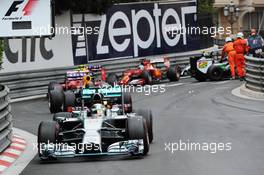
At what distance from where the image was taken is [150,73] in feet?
87.6

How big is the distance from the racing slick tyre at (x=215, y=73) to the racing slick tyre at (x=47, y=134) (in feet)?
51.6

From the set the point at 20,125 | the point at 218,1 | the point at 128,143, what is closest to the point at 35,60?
the point at 20,125

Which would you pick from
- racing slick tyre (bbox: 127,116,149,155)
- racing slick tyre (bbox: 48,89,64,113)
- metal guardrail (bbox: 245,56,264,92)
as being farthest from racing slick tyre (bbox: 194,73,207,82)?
racing slick tyre (bbox: 127,116,149,155)

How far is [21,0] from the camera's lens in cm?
2408

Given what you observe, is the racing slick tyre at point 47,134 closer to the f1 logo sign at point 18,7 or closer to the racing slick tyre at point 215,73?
the f1 logo sign at point 18,7

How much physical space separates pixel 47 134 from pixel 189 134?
3.43m

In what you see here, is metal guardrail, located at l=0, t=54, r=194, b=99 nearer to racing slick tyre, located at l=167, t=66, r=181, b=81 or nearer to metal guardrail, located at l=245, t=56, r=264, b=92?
racing slick tyre, located at l=167, t=66, r=181, b=81

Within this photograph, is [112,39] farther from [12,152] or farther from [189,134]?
[12,152]

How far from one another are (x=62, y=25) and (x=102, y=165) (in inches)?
700

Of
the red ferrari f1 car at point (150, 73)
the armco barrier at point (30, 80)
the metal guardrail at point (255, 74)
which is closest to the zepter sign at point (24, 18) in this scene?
the armco barrier at point (30, 80)

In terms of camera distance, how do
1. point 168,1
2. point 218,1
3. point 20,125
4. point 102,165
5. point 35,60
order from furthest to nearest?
point 218,1, point 168,1, point 35,60, point 20,125, point 102,165

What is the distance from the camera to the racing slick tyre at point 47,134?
37.1 ft

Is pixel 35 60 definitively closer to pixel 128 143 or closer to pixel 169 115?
pixel 169 115

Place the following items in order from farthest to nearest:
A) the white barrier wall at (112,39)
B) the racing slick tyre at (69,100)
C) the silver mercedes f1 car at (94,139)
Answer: the white barrier wall at (112,39)
the racing slick tyre at (69,100)
the silver mercedes f1 car at (94,139)
